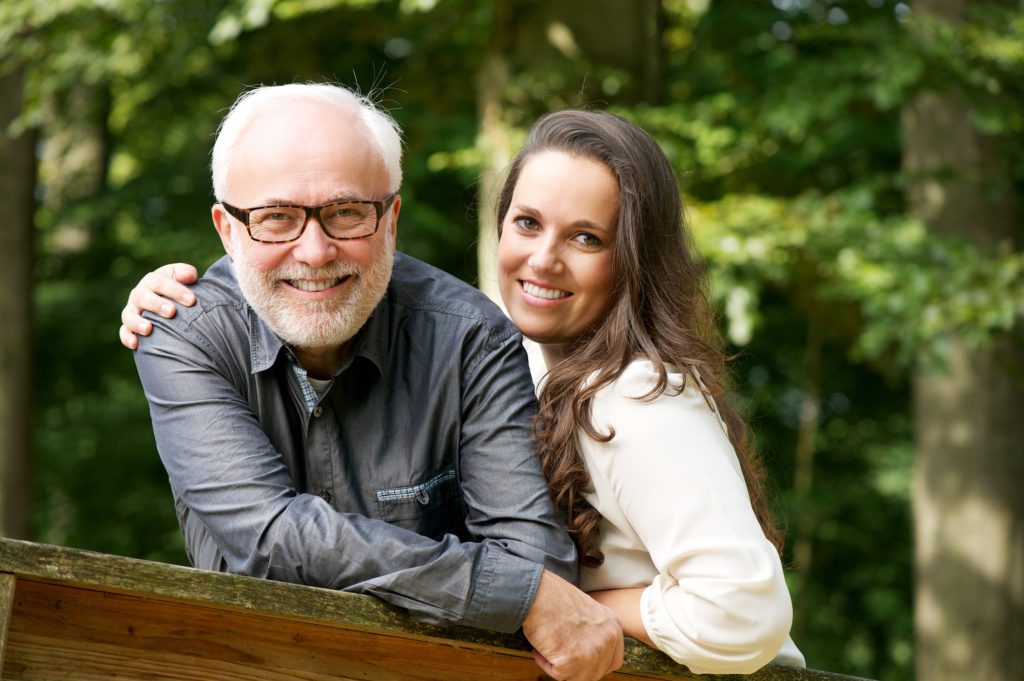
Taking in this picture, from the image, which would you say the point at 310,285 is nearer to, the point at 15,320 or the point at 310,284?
the point at 310,284

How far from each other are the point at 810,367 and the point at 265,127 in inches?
334

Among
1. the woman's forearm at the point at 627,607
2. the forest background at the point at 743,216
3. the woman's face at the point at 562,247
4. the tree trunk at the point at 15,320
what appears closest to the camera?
the woman's forearm at the point at 627,607

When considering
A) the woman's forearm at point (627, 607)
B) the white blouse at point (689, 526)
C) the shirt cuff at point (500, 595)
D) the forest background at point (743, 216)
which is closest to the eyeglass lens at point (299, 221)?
the white blouse at point (689, 526)

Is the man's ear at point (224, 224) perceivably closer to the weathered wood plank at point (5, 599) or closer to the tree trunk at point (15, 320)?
the weathered wood plank at point (5, 599)

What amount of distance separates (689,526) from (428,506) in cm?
51

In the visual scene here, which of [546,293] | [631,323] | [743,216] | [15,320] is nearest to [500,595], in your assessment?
[631,323]

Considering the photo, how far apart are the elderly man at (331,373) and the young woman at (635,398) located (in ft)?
0.39

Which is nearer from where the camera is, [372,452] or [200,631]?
[200,631]

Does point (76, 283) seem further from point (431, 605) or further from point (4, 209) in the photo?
point (431, 605)

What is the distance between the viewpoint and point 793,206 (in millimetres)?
7098

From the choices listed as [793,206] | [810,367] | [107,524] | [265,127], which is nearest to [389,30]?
[793,206]

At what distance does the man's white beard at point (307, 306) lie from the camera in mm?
2479

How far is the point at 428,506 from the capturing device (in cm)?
252

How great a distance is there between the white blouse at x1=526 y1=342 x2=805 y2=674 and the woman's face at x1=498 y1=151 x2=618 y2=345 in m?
0.36
